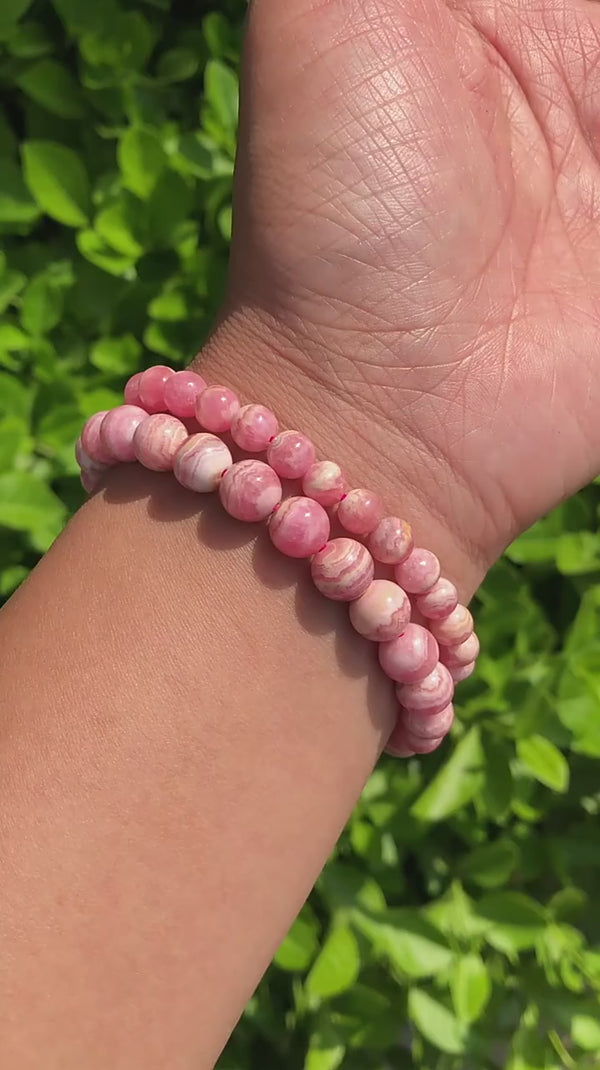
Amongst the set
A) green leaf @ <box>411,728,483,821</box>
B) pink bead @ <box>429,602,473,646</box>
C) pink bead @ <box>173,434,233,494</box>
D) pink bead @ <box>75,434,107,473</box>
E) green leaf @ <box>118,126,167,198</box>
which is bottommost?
green leaf @ <box>411,728,483,821</box>

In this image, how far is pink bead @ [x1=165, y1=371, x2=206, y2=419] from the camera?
0.97 meters

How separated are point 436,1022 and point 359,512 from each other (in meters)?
0.66

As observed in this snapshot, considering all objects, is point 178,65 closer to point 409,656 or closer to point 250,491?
point 250,491

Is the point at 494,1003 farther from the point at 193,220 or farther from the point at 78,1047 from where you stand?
the point at 193,220

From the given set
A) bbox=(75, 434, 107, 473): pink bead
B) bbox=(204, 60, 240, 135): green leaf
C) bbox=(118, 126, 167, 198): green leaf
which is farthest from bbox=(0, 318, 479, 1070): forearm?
bbox=(204, 60, 240, 135): green leaf

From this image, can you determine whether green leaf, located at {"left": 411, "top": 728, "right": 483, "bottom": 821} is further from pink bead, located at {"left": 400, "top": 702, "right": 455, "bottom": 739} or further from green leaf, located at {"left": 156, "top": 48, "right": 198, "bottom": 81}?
green leaf, located at {"left": 156, "top": 48, "right": 198, "bottom": 81}

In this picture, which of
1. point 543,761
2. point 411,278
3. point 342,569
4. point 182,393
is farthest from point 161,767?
point 411,278

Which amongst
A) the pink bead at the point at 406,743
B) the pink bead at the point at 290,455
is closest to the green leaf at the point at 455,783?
the pink bead at the point at 406,743

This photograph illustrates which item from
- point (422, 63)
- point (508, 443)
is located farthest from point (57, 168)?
point (508, 443)

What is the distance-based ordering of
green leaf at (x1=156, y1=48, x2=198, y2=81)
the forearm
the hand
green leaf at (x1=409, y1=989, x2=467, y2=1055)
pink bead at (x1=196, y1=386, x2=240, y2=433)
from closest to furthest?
the forearm < pink bead at (x1=196, y1=386, x2=240, y2=433) < the hand < green leaf at (x1=409, y1=989, x2=467, y2=1055) < green leaf at (x1=156, y1=48, x2=198, y2=81)

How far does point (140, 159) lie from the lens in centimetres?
119

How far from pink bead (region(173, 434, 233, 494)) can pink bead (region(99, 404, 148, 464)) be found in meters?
0.06

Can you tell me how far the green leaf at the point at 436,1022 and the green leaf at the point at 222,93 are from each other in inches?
43.6

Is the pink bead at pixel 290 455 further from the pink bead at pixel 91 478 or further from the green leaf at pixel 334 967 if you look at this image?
the green leaf at pixel 334 967
